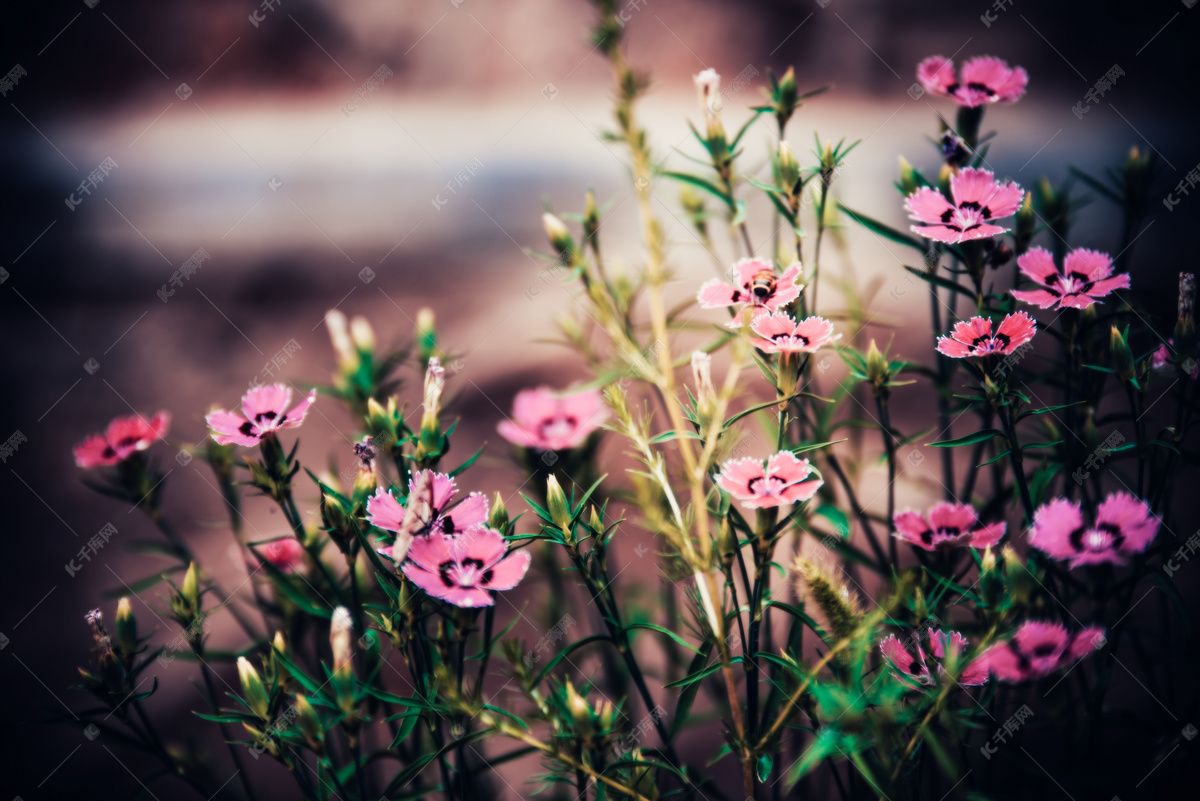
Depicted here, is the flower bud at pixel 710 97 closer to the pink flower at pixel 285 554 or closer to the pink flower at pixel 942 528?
the pink flower at pixel 942 528

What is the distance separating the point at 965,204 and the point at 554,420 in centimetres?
60

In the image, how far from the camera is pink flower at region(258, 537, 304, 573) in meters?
0.96

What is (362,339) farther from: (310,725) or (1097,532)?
(1097,532)

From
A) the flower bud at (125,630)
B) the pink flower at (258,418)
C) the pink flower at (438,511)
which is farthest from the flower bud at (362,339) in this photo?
the flower bud at (125,630)

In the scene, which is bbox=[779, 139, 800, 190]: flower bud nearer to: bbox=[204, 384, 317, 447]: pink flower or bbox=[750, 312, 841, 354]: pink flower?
bbox=[750, 312, 841, 354]: pink flower

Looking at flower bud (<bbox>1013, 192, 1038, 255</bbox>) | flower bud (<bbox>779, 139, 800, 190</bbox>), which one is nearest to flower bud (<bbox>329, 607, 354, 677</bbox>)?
flower bud (<bbox>779, 139, 800, 190</bbox>)

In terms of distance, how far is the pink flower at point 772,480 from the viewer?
0.60 meters

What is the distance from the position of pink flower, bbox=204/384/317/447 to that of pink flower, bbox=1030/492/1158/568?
0.74 m

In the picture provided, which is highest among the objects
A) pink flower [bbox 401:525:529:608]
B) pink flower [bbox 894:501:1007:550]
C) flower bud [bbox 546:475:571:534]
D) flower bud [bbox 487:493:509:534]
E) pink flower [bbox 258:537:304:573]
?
pink flower [bbox 894:501:1007:550]

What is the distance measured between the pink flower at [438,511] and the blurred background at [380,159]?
77 cm

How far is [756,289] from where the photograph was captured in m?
0.68

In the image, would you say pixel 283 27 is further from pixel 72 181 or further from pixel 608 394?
pixel 608 394

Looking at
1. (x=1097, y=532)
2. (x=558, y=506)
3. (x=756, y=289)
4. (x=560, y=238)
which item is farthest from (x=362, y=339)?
(x=1097, y=532)

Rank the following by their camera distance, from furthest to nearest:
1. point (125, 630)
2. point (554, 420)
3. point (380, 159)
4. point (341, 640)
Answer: point (380, 159) < point (554, 420) < point (125, 630) < point (341, 640)
